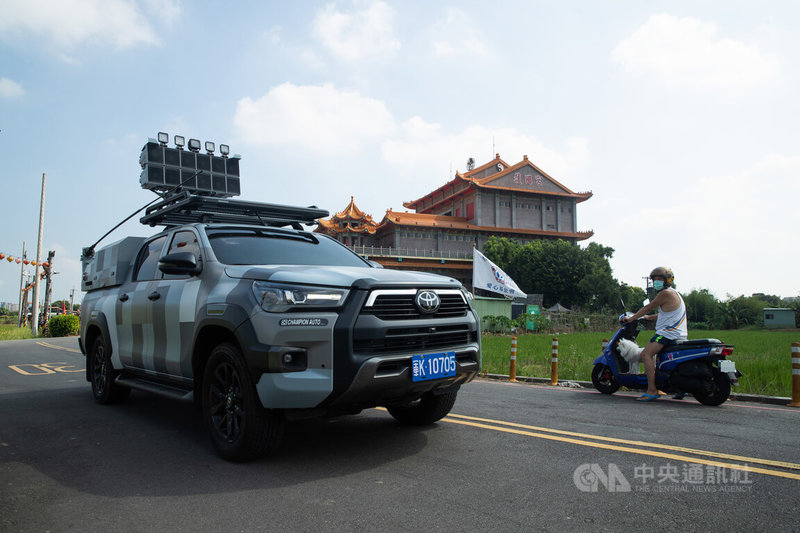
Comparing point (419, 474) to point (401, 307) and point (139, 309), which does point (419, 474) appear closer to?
point (401, 307)

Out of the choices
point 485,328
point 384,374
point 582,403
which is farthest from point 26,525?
point 485,328

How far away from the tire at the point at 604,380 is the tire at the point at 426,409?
11.9 ft

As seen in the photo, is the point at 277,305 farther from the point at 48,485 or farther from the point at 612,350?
the point at 612,350

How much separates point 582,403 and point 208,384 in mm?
4389

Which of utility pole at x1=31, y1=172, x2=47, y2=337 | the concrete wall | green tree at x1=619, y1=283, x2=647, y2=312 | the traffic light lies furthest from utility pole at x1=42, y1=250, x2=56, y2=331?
the concrete wall

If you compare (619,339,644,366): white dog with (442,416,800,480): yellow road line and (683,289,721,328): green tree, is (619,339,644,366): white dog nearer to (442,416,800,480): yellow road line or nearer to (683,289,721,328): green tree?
(442,416,800,480): yellow road line

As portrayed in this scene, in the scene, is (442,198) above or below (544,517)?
above

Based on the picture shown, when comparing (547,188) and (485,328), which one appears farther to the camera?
(547,188)

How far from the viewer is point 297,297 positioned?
11.5 feet

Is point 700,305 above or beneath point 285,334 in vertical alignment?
above

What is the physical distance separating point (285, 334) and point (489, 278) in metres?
26.4

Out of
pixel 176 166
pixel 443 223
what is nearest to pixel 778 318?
pixel 443 223

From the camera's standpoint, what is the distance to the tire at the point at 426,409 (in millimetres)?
4695

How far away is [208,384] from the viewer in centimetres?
400
